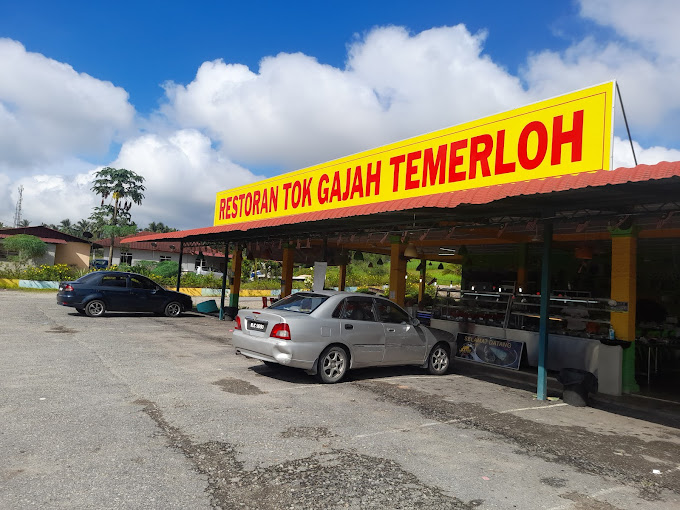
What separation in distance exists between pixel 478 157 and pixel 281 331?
650 cm

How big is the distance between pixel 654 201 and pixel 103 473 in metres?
6.90

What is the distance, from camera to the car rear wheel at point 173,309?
16.6m

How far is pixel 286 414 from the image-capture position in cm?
566

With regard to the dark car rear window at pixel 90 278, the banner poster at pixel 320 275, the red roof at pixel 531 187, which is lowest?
the dark car rear window at pixel 90 278

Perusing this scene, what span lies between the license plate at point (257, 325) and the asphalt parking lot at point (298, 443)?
783 millimetres

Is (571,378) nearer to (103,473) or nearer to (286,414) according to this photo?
(286,414)

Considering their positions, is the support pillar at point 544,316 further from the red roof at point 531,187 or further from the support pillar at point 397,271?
the support pillar at point 397,271

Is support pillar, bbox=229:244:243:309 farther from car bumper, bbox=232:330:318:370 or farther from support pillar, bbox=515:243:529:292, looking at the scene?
car bumper, bbox=232:330:318:370

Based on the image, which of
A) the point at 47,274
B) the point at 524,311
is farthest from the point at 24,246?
the point at 524,311

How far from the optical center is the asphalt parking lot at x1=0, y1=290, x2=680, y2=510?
363 cm

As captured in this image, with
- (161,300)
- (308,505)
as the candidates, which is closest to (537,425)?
(308,505)

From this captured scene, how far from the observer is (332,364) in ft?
24.6

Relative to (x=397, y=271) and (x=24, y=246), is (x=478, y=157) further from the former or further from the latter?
(x=24, y=246)

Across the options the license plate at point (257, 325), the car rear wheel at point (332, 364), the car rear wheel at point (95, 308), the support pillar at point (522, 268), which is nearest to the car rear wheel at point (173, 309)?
the car rear wheel at point (95, 308)
